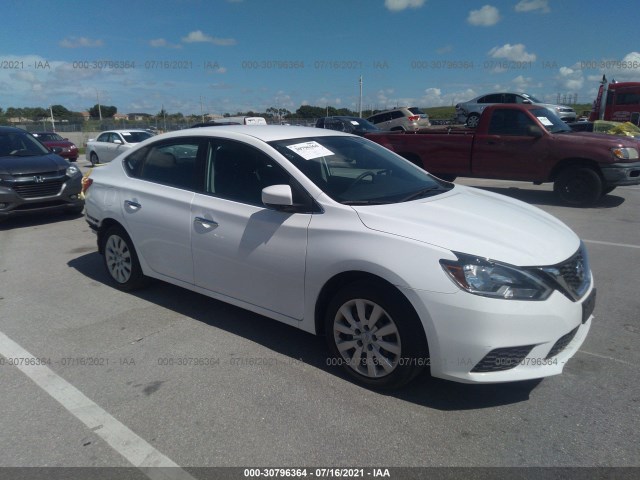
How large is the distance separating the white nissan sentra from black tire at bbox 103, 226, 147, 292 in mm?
51

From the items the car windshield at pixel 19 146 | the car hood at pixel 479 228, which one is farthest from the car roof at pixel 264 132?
the car windshield at pixel 19 146

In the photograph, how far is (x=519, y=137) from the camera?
395 inches

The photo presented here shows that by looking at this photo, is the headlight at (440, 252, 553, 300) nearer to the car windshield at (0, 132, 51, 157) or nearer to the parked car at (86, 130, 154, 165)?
the car windshield at (0, 132, 51, 157)

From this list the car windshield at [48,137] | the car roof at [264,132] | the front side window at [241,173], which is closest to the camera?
the front side window at [241,173]

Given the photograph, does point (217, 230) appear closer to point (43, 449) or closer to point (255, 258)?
point (255, 258)

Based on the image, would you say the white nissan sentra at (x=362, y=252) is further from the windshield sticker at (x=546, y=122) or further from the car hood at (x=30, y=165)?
the windshield sticker at (x=546, y=122)

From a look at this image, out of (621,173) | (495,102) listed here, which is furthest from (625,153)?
(495,102)

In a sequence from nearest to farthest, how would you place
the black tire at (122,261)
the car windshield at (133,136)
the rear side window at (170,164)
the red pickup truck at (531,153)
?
the rear side window at (170,164) → the black tire at (122,261) → the red pickup truck at (531,153) → the car windshield at (133,136)

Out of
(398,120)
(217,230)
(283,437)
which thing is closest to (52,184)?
(217,230)

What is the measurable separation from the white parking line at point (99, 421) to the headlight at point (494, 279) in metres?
1.80

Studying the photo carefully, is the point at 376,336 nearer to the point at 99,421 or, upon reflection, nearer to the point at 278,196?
the point at 278,196

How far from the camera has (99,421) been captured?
10.1 ft

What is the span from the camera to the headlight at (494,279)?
9.54ft

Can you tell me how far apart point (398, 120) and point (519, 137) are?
15.0 m
